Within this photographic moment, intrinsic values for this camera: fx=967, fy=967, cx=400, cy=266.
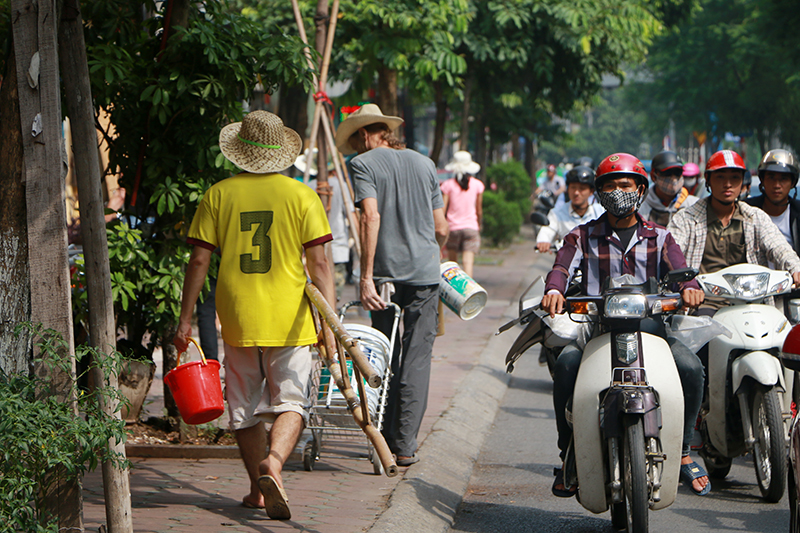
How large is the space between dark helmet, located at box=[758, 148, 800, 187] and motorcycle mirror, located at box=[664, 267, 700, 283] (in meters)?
2.22

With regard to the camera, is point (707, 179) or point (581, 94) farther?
point (581, 94)

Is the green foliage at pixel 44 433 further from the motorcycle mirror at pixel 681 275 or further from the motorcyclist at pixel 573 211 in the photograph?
the motorcyclist at pixel 573 211

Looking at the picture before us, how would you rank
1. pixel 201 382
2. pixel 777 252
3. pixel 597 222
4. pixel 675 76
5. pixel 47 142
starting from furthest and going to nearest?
1. pixel 675 76
2. pixel 777 252
3. pixel 597 222
4. pixel 201 382
5. pixel 47 142

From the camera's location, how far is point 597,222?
15.0 feet

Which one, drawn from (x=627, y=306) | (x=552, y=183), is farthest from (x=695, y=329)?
(x=552, y=183)

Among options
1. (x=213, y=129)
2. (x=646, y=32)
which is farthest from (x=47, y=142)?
(x=646, y=32)

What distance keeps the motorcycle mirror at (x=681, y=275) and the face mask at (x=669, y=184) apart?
3621 millimetres

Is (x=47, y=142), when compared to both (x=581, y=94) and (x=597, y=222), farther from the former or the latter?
(x=581, y=94)

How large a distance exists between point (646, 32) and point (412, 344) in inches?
475

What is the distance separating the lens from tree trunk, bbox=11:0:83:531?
3.37 m

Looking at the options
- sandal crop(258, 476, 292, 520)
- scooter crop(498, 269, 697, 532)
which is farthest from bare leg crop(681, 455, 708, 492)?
sandal crop(258, 476, 292, 520)

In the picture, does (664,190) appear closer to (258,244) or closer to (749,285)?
(749,285)

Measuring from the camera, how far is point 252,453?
456 centimetres

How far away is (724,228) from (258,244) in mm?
2732
